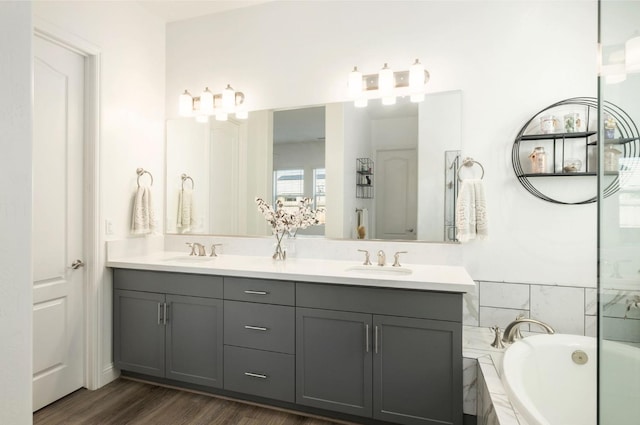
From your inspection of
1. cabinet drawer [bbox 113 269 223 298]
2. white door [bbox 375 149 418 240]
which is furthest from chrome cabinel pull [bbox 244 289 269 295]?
white door [bbox 375 149 418 240]

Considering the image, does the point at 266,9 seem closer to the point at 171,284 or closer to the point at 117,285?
the point at 171,284

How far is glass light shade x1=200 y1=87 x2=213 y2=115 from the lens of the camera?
3000mm

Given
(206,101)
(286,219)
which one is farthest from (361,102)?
(206,101)

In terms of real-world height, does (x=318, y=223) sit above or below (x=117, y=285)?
above

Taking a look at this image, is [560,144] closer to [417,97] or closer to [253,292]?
[417,97]

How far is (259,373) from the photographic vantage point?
223cm

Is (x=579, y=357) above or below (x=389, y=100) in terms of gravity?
below

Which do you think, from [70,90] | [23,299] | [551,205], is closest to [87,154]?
[70,90]

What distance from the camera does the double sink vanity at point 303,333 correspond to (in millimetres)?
1910

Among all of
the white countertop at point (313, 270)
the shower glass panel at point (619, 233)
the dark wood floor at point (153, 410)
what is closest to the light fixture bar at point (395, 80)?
the white countertop at point (313, 270)

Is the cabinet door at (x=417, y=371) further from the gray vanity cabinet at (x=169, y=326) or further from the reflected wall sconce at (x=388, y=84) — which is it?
the reflected wall sconce at (x=388, y=84)

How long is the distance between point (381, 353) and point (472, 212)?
1044 mm

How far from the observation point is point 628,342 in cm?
74

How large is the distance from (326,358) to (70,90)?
7.87 feet
